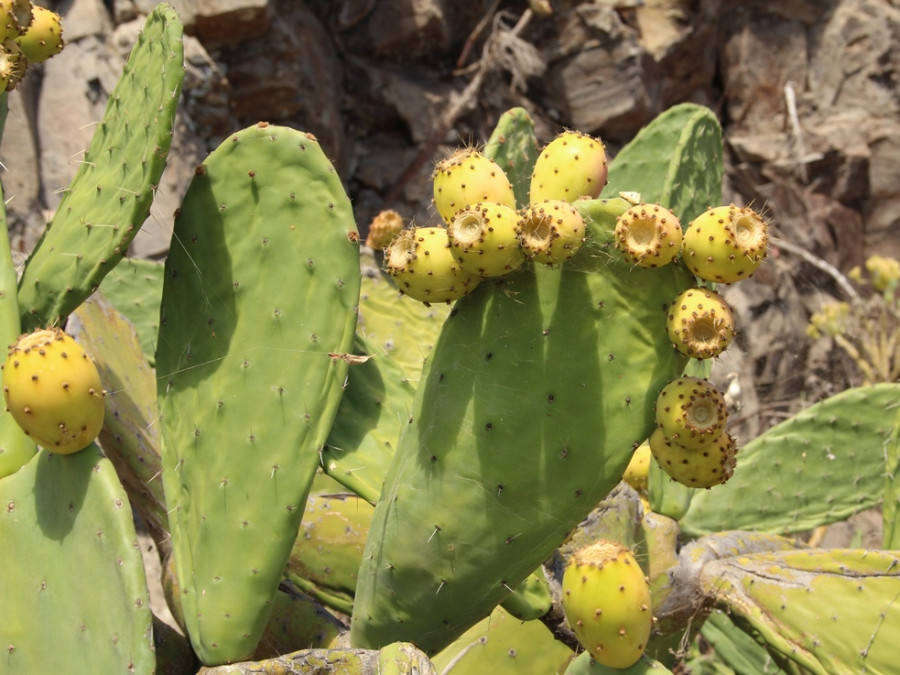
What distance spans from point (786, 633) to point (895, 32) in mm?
4946

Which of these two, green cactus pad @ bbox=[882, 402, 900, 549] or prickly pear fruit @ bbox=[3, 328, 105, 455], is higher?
prickly pear fruit @ bbox=[3, 328, 105, 455]

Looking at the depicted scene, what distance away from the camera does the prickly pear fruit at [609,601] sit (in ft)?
3.69

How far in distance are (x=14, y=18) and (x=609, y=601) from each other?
1.24 metres

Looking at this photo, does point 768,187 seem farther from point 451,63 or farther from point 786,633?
point 786,633

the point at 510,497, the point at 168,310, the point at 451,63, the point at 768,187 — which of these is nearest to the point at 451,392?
the point at 510,497

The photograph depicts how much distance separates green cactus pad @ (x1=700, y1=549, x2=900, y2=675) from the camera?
57.1 inches

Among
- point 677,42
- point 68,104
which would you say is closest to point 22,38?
point 68,104

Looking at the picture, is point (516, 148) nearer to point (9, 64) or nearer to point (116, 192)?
point (116, 192)

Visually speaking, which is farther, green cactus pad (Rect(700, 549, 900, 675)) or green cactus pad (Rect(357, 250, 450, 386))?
green cactus pad (Rect(357, 250, 450, 386))

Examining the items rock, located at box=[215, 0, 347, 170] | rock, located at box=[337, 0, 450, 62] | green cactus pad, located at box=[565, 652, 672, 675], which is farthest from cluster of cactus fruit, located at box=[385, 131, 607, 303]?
rock, located at box=[337, 0, 450, 62]

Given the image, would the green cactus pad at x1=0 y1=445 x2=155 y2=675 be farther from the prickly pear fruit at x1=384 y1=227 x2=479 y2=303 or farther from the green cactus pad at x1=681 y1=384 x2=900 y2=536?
the green cactus pad at x1=681 y1=384 x2=900 y2=536

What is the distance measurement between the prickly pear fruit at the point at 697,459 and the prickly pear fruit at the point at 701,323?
4.3 inches

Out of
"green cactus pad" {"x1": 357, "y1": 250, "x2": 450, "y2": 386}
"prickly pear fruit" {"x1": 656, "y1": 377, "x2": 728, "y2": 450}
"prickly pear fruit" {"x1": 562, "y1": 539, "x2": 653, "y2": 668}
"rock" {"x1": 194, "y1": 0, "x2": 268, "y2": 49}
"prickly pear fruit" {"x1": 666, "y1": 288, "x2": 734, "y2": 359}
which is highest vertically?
"prickly pear fruit" {"x1": 666, "y1": 288, "x2": 734, "y2": 359}

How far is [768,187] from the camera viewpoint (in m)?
5.52
